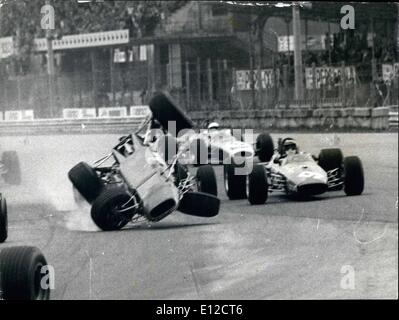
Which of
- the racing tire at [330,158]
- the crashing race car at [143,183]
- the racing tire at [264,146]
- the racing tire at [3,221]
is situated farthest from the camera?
the racing tire at [330,158]

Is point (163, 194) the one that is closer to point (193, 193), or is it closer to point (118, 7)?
point (193, 193)

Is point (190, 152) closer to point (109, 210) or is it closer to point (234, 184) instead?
point (234, 184)

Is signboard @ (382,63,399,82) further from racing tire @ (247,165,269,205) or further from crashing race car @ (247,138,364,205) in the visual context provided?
racing tire @ (247,165,269,205)

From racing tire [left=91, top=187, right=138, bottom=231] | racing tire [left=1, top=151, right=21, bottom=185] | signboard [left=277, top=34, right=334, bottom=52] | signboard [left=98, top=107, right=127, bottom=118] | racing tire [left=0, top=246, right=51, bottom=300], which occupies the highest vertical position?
signboard [left=277, top=34, right=334, bottom=52]

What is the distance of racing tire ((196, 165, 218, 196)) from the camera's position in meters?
5.76

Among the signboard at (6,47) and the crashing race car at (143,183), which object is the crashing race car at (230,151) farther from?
the signboard at (6,47)

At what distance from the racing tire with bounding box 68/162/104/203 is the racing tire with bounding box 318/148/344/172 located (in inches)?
66.1

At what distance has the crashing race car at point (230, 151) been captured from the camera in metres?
5.45

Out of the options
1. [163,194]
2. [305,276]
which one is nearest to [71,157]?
[163,194]

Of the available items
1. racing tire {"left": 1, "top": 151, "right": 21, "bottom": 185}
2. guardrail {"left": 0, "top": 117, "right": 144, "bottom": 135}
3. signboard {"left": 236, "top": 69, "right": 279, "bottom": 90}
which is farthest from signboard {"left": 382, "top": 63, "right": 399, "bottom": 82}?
racing tire {"left": 1, "top": 151, "right": 21, "bottom": 185}

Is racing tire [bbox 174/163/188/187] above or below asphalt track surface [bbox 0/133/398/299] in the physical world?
above

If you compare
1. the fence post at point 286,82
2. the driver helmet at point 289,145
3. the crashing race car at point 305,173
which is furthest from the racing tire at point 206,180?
the driver helmet at point 289,145

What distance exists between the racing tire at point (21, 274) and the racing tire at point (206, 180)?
4.00 feet

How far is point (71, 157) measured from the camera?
18.9 feet
